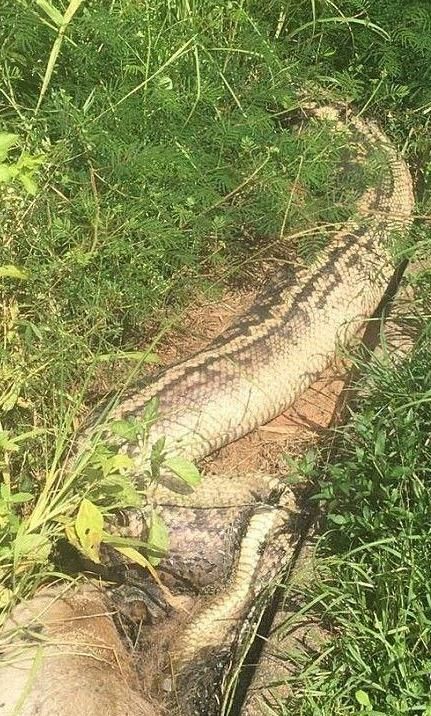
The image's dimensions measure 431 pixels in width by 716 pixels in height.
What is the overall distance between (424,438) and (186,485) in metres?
1.17

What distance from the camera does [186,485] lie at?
14.7 feet

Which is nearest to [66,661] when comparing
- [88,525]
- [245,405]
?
[88,525]

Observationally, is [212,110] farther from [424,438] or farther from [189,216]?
[424,438]

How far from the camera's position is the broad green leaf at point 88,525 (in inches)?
148

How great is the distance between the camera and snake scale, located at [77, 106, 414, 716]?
417 cm

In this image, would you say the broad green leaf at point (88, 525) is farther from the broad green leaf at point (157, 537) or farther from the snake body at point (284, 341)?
the snake body at point (284, 341)

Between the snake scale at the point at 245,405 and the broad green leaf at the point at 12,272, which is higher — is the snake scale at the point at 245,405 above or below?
below

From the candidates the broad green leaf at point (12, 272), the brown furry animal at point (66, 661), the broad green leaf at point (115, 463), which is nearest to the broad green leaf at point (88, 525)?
the broad green leaf at point (115, 463)

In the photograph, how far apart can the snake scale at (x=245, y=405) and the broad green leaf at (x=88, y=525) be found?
1.52 ft

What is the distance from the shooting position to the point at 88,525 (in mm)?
3770

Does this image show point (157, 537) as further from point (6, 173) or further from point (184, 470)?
point (6, 173)

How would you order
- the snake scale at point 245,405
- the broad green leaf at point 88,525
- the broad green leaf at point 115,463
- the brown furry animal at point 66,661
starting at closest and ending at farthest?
the brown furry animal at point 66,661 < the broad green leaf at point 88,525 < the broad green leaf at point 115,463 < the snake scale at point 245,405

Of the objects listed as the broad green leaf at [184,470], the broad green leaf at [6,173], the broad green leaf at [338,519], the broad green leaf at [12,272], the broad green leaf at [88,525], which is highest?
the broad green leaf at [6,173]

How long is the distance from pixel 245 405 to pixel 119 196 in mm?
1263
